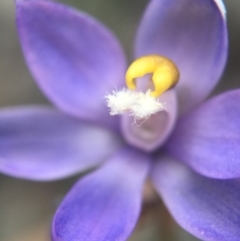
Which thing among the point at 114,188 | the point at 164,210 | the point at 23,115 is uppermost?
the point at 23,115

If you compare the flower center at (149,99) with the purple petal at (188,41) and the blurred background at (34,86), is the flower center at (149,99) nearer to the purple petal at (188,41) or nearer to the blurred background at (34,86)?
the purple petal at (188,41)

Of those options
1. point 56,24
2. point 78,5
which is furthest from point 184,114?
point 78,5

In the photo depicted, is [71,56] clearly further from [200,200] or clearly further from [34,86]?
[34,86]

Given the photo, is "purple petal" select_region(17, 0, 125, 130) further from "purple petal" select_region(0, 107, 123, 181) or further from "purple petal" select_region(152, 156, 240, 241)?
"purple petal" select_region(152, 156, 240, 241)

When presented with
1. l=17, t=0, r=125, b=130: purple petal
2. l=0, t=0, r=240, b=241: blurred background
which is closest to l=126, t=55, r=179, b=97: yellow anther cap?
l=17, t=0, r=125, b=130: purple petal

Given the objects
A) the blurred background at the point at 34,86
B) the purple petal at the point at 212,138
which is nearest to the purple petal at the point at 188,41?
the purple petal at the point at 212,138

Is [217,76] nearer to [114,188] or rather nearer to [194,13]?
[194,13]

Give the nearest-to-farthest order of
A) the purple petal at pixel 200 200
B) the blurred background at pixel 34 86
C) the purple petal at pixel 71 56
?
the purple petal at pixel 200 200
the purple petal at pixel 71 56
the blurred background at pixel 34 86
